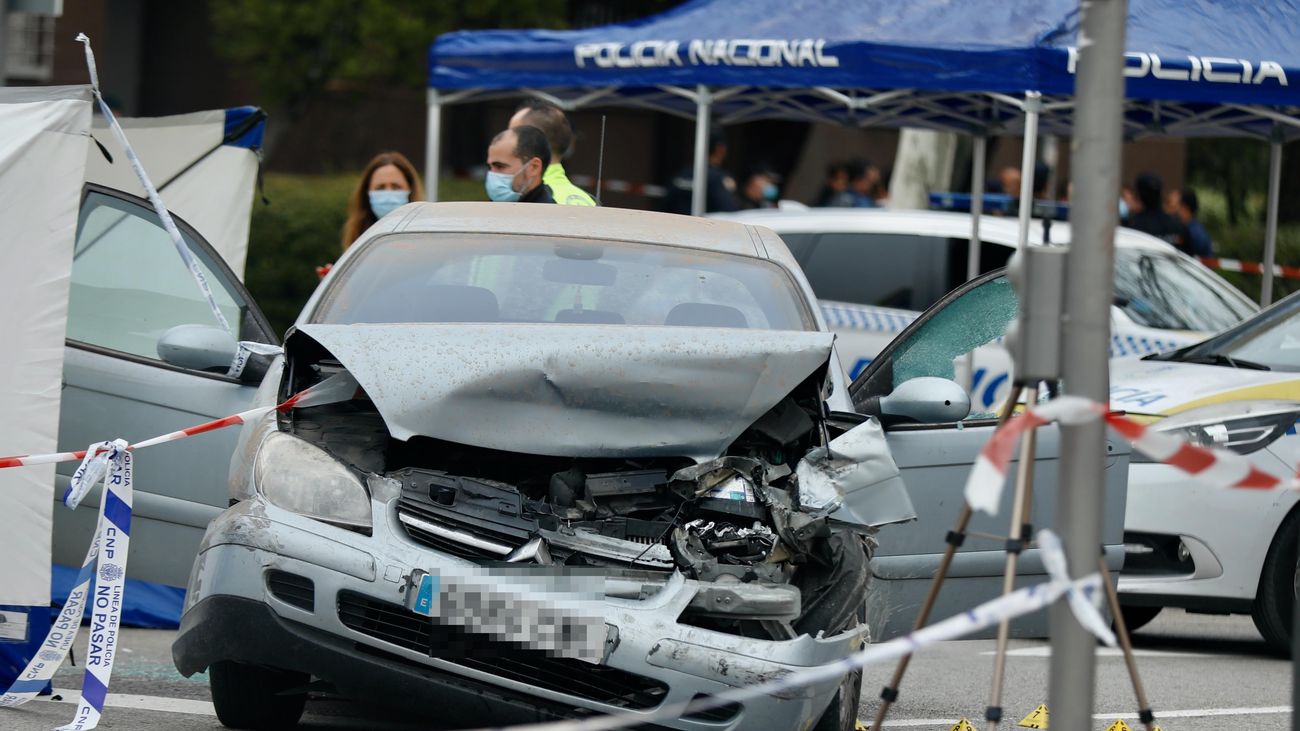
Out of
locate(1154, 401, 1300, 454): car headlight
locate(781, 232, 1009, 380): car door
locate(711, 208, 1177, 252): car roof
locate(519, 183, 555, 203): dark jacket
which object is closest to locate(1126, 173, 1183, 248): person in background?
locate(711, 208, 1177, 252): car roof

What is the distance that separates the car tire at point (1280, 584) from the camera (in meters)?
7.34

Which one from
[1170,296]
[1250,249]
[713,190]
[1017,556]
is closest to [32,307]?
[1017,556]

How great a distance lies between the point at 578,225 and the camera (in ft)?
19.4

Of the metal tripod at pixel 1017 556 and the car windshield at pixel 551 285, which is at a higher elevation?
the car windshield at pixel 551 285

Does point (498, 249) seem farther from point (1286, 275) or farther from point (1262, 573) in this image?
point (1286, 275)

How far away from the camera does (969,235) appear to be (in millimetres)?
11602

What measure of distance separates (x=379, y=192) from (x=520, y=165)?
140 cm

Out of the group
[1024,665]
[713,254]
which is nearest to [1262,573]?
[1024,665]

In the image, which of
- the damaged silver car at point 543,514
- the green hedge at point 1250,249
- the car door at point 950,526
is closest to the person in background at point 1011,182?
the green hedge at point 1250,249

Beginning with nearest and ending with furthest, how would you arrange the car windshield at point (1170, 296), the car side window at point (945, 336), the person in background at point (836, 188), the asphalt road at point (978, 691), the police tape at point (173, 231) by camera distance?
the asphalt road at point (978, 691), the car side window at point (945, 336), the police tape at point (173, 231), the car windshield at point (1170, 296), the person in background at point (836, 188)

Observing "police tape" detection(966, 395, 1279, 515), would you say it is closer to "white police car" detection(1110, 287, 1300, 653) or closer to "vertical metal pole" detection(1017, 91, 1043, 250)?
"white police car" detection(1110, 287, 1300, 653)

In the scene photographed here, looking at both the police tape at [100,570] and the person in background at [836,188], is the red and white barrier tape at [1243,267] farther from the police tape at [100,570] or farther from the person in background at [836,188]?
the police tape at [100,570]

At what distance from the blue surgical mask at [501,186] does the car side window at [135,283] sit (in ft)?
3.96

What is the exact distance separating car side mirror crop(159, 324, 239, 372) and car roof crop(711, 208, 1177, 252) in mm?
6238
